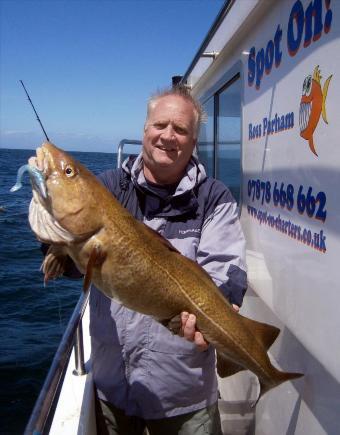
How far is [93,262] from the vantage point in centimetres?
209

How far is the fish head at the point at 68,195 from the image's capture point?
2102 millimetres

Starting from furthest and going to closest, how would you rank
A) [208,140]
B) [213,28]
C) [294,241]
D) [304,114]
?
[208,140] < [213,28] < [294,241] < [304,114]

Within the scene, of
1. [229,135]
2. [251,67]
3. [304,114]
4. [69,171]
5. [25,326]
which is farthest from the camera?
[25,326]

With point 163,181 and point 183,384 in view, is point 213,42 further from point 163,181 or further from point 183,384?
point 183,384

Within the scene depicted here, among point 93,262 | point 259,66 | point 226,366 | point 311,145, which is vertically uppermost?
point 259,66

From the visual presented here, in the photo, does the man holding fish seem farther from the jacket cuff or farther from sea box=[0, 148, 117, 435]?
sea box=[0, 148, 117, 435]

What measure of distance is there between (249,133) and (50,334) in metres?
6.33

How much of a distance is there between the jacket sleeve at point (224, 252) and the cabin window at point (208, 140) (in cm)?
245

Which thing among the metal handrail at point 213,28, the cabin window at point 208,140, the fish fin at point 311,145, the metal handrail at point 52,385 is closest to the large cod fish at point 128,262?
the metal handrail at point 52,385

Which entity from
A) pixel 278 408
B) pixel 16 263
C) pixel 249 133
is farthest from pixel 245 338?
pixel 16 263

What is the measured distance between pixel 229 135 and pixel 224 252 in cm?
200

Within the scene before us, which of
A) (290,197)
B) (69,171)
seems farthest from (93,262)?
(290,197)

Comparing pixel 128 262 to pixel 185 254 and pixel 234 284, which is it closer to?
pixel 185 254

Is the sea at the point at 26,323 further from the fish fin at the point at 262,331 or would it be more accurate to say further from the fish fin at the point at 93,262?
the fish fin at the point at 262,331
